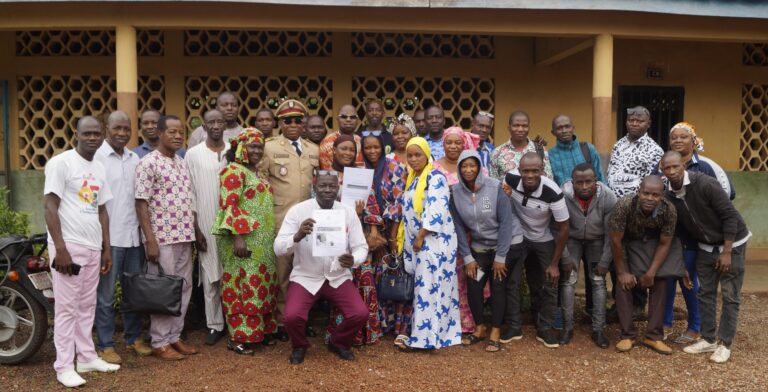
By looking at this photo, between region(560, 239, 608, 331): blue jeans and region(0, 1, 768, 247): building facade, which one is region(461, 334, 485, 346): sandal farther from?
region(0, 1, 768, 247): building facade

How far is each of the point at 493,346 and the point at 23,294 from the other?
3.60m

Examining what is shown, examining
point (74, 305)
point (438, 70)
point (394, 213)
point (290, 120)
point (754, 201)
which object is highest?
point (438, 70)

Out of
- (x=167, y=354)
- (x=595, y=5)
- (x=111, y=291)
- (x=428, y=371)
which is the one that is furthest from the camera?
(x=595, y=5)

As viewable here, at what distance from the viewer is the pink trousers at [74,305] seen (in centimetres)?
419

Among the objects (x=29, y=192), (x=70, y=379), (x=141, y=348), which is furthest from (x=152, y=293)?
(x=29, y=192)

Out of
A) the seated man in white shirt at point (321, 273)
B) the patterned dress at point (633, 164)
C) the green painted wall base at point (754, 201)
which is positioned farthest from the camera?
the green painted wall base at point (754, 201)

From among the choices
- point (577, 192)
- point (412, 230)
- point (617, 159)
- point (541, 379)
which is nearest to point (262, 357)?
point (412, 230)

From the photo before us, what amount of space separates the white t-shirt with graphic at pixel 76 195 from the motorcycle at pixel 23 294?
0.65m

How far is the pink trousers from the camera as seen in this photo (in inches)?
165

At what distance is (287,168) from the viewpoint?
5.05 m

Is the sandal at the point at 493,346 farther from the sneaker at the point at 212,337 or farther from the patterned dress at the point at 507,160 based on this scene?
the sneaker at the point at 212,337

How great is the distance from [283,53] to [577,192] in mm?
4986

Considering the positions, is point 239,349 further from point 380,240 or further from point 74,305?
point 380,240

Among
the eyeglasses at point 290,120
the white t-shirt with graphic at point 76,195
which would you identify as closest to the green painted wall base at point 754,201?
the eyeglasses at point 290,120
